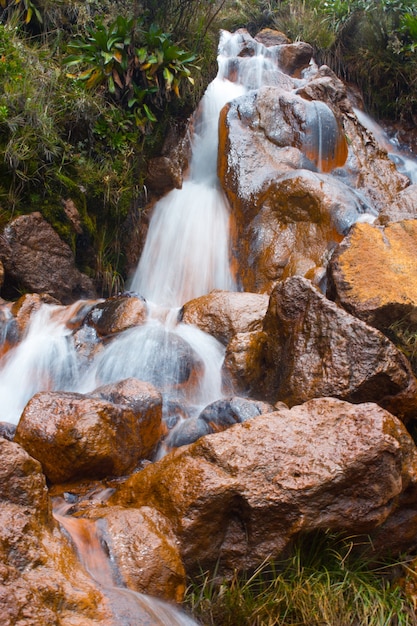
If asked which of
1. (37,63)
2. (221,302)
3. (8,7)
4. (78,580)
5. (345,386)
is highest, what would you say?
(8,7)

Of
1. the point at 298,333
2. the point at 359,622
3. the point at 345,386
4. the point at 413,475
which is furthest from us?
the point at 298,333

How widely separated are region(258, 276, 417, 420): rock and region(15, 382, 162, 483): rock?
142cm

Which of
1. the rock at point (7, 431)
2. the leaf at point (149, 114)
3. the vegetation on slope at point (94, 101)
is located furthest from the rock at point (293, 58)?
the rock at point (7, 431)

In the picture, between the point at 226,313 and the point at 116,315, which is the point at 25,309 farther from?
the point at 226,313

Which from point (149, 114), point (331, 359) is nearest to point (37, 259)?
point (149, 114)

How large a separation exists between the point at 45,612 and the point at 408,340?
366 cm

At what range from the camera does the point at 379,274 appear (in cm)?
495

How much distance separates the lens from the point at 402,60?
476 inches

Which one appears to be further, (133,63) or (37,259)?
(133,63)

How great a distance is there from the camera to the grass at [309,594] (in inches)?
103

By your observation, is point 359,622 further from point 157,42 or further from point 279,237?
point 157,42

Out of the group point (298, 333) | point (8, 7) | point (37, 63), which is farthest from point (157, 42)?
point (298, 333)

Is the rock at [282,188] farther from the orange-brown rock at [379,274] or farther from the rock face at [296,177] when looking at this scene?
the orange-brown rock at [379,274]

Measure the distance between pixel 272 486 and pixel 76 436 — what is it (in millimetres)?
1310
